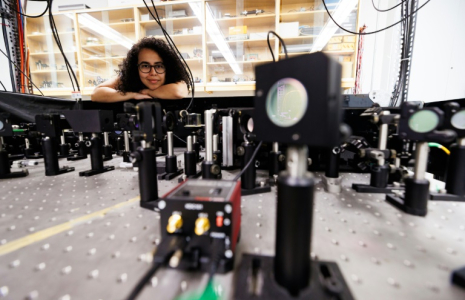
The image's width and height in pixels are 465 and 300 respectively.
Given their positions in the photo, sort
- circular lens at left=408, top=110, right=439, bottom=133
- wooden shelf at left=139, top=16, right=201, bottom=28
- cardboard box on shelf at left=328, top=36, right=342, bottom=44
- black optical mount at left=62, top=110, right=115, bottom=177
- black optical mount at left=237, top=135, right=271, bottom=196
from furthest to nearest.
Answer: wooden shelf at left=139, top=16, right=201, bottom=28
cardboard box on shelf at left=328, top=36, right=342, bottom=44
black optical mount at left=62, top=110, right=115, bottom=177
black optical mount at left=237, top=135, right=271, bottom=196
circular lens at left=408, top=110, right=439, bottom=133

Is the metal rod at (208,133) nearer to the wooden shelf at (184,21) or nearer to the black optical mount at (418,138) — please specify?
the black optical mount at (418,138)

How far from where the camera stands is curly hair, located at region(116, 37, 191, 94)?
2.31 meters

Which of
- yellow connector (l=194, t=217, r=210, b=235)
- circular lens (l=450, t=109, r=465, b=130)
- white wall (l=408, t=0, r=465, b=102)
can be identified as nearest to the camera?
yellow connector (l=194, t=217, r=210, b=235)

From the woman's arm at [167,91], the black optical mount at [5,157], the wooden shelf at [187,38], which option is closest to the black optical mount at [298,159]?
the black optical mount at [5,157]

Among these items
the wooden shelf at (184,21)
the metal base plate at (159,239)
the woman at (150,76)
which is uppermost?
the wooden shelf at (184,21)

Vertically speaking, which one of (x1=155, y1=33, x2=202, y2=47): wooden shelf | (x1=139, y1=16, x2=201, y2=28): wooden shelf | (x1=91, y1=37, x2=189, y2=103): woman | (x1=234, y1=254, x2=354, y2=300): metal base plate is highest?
(x1=139, y1=16, x2=201, y2=28): wooden shelf

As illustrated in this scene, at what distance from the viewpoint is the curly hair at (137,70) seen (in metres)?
2.31

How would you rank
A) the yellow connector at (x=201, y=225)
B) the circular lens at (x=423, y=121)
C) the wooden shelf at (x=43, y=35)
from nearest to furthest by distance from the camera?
the yellow connector at (x=201, y=225) → the circular lens at (x=423, y=121) → the wooden shelf at (x=43, y=35)

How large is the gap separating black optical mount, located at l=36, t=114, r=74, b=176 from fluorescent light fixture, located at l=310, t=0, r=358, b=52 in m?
2.43

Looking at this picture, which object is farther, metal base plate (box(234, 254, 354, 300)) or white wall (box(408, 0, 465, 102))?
white wall (box(408, 0, 465, 102))

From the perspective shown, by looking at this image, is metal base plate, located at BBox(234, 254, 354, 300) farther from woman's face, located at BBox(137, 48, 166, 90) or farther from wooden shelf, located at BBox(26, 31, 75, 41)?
wooden shelf, located at BBox(26, 31, 75, 41)

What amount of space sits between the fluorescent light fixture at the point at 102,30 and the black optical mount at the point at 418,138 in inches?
110

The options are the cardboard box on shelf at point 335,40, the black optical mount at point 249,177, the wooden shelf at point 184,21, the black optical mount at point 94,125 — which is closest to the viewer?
the black optical mount at point 249,177


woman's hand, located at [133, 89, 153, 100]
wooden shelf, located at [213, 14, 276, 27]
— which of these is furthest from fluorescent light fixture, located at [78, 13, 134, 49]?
wooden shelf, located at [213, 14, 276, 27]
